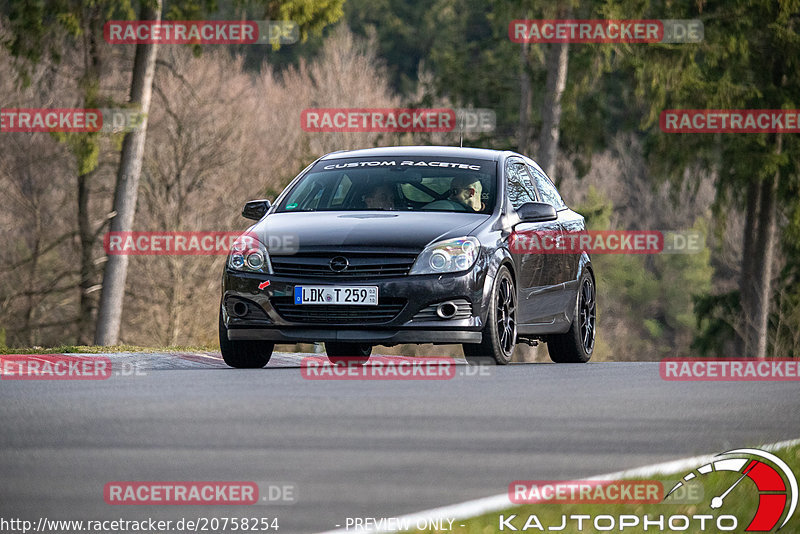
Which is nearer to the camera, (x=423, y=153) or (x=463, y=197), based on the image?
(x=463, y=197)

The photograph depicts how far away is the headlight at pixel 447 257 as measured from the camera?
1182 centimetres

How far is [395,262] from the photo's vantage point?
Result: 464 inches

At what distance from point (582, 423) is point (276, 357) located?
6459mm

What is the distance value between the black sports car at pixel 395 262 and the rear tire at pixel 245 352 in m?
0.01

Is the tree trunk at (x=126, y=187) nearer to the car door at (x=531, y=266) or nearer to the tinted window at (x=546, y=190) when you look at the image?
the tinted window at (x=546, y=190)

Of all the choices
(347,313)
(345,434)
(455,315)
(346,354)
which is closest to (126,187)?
(346,354)

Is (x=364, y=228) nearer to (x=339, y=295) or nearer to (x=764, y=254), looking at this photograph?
(x=339, y=295)

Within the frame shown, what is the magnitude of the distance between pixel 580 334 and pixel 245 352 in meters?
3.62

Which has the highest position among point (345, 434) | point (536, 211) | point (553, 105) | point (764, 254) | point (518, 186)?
point (553, 105)

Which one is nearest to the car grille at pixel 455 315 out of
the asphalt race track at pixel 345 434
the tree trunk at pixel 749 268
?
the asphalt race track at pixel 345 434

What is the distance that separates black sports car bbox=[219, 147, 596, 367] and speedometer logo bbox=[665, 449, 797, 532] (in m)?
4.64

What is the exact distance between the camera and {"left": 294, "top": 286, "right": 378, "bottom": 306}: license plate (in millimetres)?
11719

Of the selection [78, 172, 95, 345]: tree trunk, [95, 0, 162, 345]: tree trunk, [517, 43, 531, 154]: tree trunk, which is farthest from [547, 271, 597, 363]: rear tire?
[517, 43, 531, 154]: tree trunk

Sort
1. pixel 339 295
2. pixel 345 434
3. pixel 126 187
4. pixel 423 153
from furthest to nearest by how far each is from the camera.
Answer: pixel 126 187 < pixel 423 153 < pixel 339 295 < pixel 345 434
